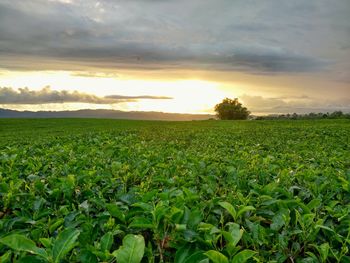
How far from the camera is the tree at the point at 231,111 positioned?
86875 millimetres

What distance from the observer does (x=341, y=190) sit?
11.9 ft

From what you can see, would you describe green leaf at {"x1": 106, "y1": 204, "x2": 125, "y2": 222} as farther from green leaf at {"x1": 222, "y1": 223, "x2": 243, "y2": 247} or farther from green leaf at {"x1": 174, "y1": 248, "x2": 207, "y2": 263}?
green leaf at {"x1": 222, "y1": 223, "x2": 243, "y2": 247}

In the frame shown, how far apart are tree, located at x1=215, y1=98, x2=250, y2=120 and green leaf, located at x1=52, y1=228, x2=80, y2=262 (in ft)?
282

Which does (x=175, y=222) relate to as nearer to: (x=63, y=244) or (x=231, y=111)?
(x=63, y=244)

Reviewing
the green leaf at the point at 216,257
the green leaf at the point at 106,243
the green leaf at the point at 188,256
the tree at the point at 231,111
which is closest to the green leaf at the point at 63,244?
the green leaf at the point at 106,243

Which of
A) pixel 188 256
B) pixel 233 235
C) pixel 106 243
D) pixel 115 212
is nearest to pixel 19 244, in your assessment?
pixel 106 243

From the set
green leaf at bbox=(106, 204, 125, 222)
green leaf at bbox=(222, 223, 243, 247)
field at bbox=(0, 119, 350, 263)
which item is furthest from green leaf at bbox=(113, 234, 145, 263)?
green leaf at bbox=(106, 204, 125, 222)

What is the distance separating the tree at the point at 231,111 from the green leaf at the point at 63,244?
8593 cm

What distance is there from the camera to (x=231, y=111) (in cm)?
8719

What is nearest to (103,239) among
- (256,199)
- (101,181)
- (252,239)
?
(252,239)

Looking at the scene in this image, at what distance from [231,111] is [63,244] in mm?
86445

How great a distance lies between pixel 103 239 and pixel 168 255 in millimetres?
373

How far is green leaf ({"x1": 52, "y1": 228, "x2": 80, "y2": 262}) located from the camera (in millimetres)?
1838

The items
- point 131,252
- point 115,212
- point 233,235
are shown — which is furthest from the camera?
point 115,212
